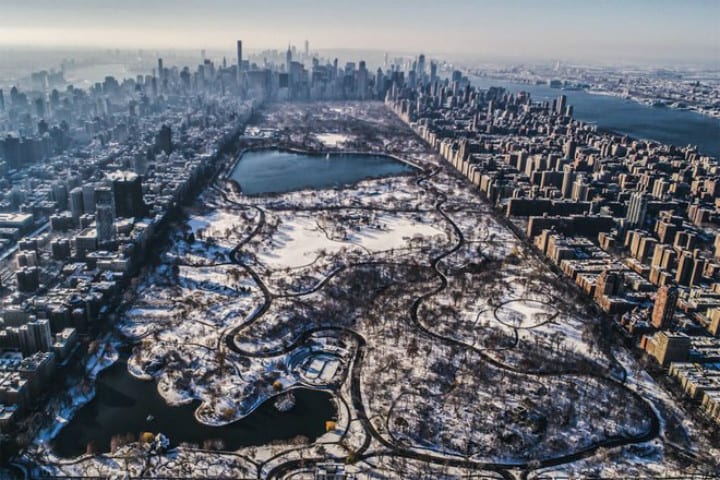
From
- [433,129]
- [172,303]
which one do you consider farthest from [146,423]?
[433,129]

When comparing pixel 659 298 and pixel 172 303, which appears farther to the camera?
pixel 172 303

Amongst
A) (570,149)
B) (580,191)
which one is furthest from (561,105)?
(580,191)

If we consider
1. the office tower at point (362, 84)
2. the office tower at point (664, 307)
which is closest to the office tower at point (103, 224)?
the office tower at point (664, 307)

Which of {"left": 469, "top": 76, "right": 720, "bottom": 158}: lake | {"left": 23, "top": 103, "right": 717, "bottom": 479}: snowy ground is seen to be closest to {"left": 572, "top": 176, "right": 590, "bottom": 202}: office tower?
{"left": 23, "top": 103, "right": 717, "bottom": 479}: snowy ground

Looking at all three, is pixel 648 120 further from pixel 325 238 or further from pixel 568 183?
pixel 325 238

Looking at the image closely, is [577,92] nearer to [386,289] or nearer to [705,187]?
[705,187]

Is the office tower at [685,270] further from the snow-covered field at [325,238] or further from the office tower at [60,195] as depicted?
the office tower at [60,195]
